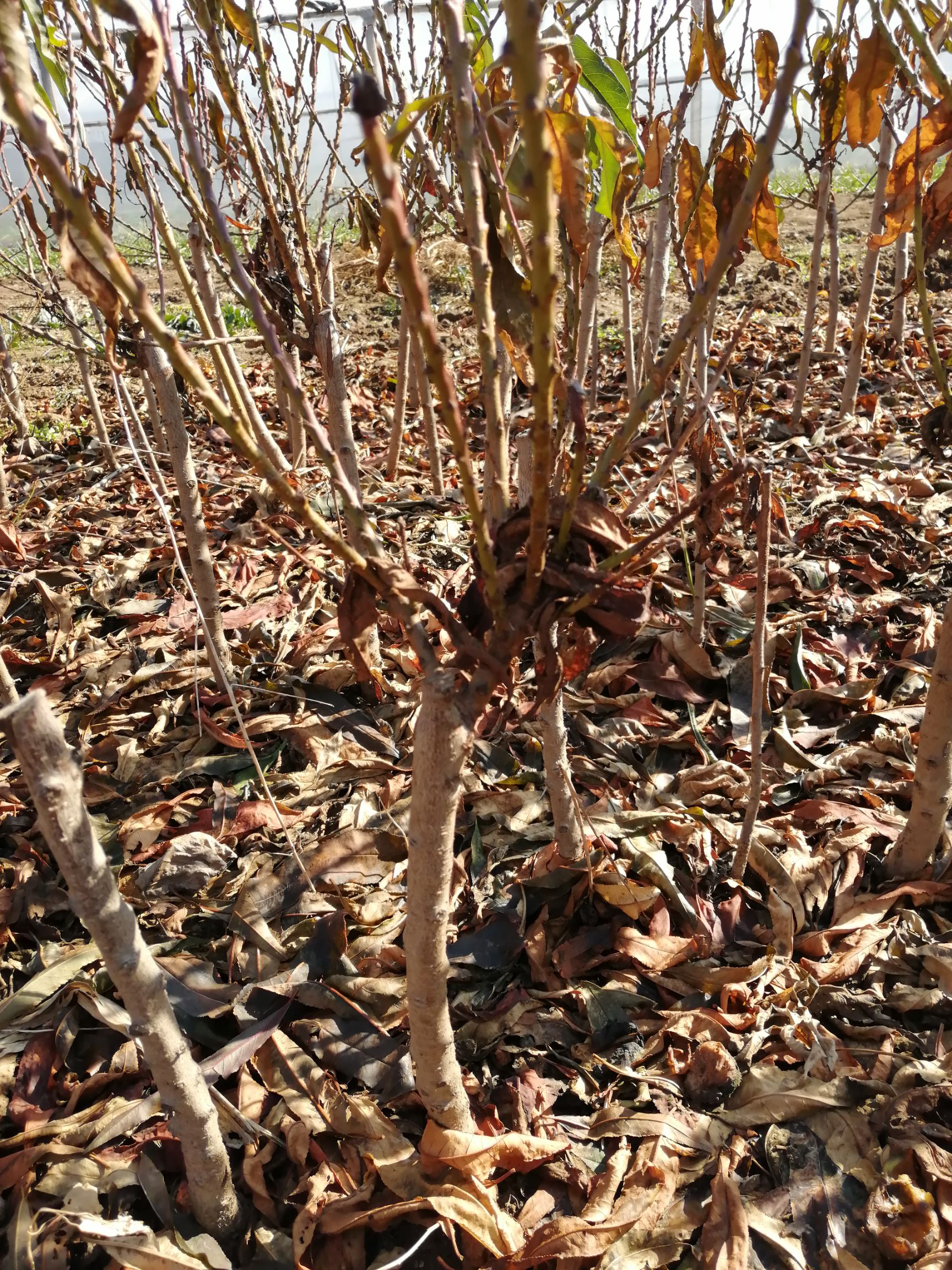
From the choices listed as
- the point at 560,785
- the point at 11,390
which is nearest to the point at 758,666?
the point at 560,785

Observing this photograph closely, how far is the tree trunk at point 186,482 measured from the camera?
77.4 inches

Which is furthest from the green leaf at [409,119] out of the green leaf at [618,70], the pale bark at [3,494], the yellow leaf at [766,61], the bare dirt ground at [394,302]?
the bare dirt ground at [394,302]

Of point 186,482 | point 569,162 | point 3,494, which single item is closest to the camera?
point 569,162

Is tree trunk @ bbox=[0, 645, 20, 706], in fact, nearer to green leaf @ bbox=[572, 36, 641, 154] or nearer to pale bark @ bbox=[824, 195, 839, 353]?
green leaf @ bbox=[572, 36, 641, 154]

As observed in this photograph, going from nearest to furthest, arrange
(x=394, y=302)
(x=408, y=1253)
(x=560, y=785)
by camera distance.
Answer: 1. (x=408, y=1253)
2. (x=560, y=785)
3. (x=394, y=302)

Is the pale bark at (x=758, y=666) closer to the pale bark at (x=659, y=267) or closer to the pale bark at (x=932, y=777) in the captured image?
the pale bark at (x=932, y=777)

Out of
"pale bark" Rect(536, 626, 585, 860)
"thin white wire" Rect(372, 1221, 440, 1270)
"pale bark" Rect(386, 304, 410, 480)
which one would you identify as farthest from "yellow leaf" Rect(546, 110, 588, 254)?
"pale bark" Rect(386, 304, 410, 480)

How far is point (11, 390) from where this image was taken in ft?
13.3

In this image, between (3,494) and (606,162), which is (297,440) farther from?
(606,162)

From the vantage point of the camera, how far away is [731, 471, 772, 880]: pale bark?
136 cm

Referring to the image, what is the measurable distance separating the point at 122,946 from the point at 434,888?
1.18 feet

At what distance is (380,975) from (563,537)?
1.11 m

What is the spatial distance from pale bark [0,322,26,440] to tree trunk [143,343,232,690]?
94.2 inches

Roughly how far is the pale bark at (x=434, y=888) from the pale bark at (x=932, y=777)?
3.29ft
